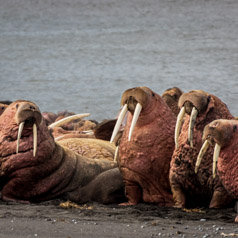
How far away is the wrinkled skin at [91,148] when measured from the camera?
7.94m

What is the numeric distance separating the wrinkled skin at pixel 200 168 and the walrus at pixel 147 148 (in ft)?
0.73

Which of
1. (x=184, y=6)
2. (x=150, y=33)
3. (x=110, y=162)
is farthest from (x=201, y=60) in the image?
(x=110, y=162)

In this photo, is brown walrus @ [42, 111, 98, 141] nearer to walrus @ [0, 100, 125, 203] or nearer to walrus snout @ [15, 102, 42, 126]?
walrus @ [0, 100, 125, 203]

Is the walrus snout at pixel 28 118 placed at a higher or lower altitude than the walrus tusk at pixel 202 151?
higher

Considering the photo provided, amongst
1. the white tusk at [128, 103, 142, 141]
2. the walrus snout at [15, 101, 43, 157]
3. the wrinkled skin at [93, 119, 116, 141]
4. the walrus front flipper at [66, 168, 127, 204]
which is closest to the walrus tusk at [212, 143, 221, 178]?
the white tusk at [128, 103, 142, 141]

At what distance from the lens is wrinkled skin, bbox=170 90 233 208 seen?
6.30 m

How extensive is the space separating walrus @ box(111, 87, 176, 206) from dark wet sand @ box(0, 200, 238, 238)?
0.18 m

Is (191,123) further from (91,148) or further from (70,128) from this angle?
(70,128)

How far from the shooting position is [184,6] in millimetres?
77375

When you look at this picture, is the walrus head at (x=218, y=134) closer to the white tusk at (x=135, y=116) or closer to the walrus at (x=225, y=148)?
the walrus at (x=225, y=148)

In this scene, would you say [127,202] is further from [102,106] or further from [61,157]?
[102,106]

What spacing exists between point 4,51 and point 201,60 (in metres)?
16.0

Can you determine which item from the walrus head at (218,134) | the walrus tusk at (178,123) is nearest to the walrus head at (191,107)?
the walrus tusk at (178,123)

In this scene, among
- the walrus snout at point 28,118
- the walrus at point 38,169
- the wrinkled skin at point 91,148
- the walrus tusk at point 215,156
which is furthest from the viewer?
the wrinkled skin at point 91,148
